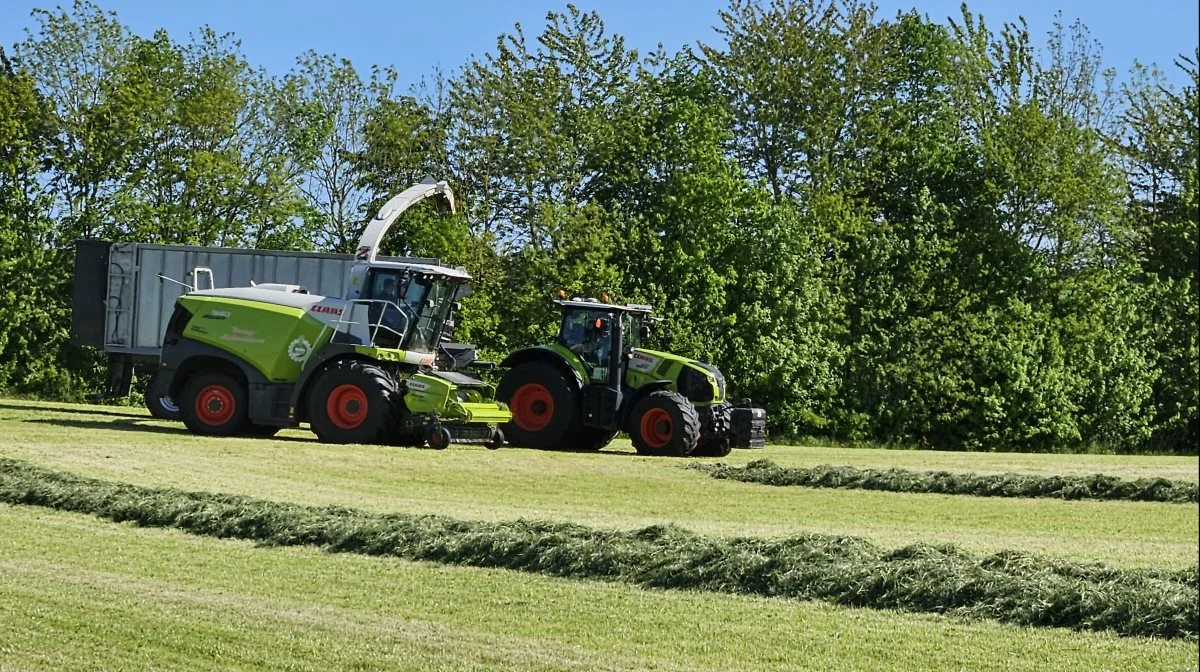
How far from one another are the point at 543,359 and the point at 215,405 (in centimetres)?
479

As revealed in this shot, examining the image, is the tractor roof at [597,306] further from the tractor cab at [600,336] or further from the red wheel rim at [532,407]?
the red wheel rim at [532,407]

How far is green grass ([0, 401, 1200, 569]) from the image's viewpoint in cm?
1467

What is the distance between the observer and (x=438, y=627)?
953 centimetres

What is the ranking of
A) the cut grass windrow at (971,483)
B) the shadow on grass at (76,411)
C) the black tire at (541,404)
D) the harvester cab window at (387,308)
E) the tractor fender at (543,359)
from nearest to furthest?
the cut grass windrow at (971,483) → the harvester cab window at (387,308) → the black tire at (541,404) → the tractor fender at (543,359) → the shadow on grass at (76,411)

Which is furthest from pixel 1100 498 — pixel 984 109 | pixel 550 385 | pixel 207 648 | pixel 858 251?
pixel 984 109

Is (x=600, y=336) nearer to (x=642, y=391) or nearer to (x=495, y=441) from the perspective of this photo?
(x=642, y=391)

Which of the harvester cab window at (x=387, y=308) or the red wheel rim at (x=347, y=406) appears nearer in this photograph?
the red wheel rim at (x=347, y=406)

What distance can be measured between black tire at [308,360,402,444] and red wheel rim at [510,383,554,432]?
2.64 metres

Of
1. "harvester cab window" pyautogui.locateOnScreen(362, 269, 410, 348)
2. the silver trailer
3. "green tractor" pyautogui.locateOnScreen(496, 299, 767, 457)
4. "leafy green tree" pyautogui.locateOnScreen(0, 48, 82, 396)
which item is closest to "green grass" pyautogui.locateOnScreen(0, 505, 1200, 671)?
"harvester cab window" pyautogui.locateOnScreen(362, 269, 410, 348)

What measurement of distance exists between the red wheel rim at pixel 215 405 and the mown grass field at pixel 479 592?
3.55 m

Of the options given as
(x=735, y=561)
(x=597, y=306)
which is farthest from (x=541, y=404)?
(x=735, y=561)

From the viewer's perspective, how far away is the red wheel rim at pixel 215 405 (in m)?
22.9

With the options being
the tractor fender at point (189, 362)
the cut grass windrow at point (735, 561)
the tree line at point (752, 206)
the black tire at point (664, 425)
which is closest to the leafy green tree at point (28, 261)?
the tree line at point (752, 206)

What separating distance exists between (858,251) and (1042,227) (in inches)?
174
